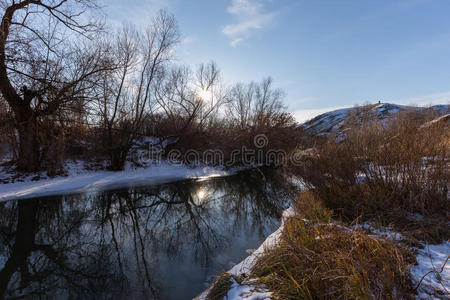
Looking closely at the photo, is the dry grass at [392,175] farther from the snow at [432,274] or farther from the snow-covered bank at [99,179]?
the snow-covered bank at [99,179]

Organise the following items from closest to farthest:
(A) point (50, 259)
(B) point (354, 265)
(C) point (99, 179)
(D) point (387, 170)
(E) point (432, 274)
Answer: (B) point (354, 265) < (E) point (432, 274) < (A) point (50, 259) < (D) point (387, 170) < (C) point (99, 179)

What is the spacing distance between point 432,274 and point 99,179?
13.3m

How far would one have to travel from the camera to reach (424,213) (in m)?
3.98

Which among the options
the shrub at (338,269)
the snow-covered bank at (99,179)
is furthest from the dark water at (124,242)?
the shrub at (338,269)

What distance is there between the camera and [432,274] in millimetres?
2264

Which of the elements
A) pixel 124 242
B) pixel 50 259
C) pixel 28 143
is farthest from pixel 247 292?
pixel 28 143

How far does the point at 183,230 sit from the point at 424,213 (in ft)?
17.2

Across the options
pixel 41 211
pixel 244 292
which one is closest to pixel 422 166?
pixel 244 292

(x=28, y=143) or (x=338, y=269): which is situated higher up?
(x=28, y=143)

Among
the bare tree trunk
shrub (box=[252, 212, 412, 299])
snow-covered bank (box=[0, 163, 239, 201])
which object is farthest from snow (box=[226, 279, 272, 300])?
the bare tree trunk

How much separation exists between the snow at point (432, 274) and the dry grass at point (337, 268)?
117 millimetres

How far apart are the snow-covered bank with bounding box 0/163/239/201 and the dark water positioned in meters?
1.23

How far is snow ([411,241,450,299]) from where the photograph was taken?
1977 mm

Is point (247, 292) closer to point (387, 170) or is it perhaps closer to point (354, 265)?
point (354, 265)
